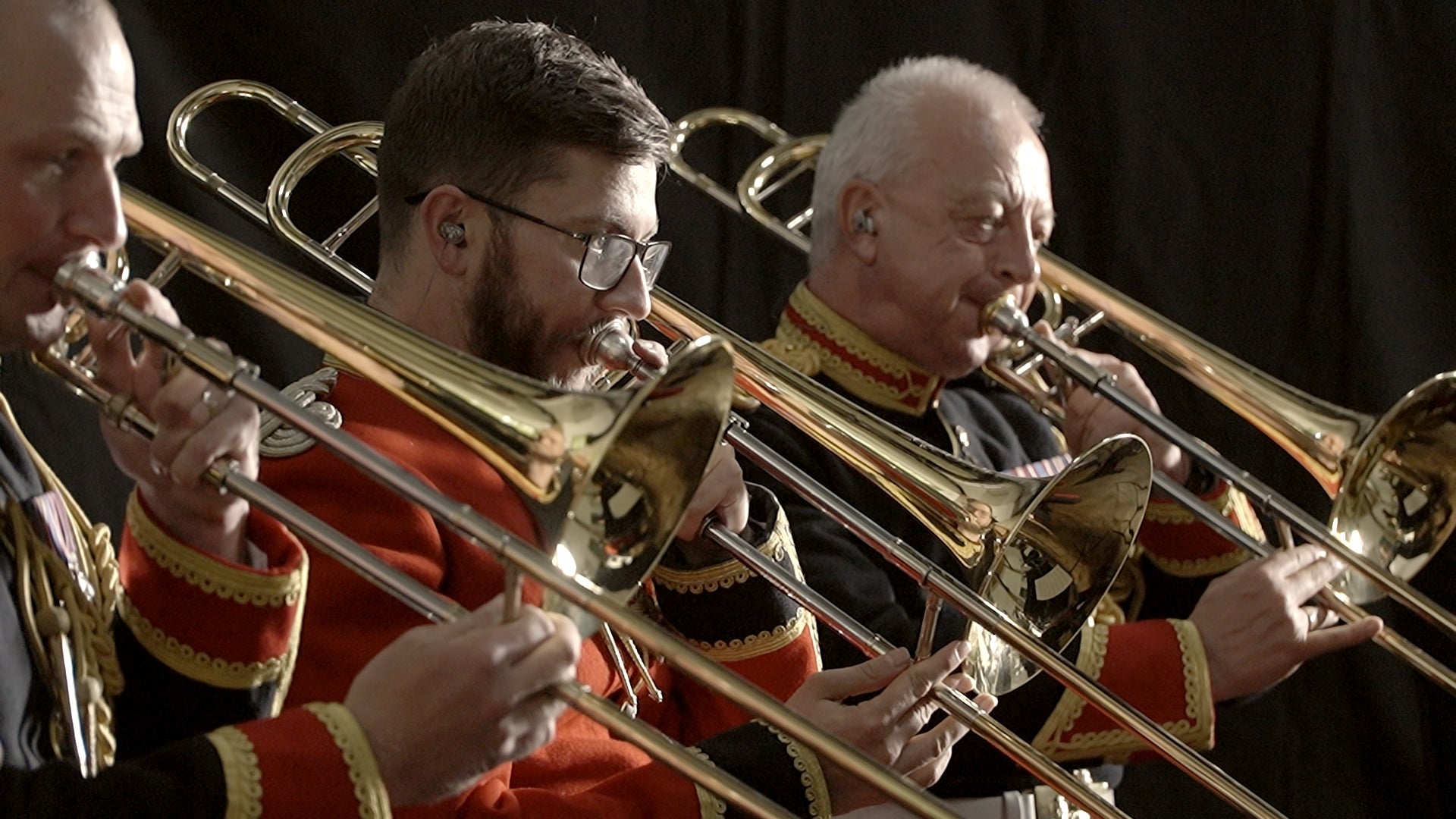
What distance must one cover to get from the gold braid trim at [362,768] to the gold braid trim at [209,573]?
159 millimetres

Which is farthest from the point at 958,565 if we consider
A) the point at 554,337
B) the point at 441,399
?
the point at 441,399

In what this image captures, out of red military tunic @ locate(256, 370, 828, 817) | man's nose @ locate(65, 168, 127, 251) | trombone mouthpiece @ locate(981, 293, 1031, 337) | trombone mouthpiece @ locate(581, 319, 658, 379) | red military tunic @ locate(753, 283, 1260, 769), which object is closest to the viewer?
man's nose @ locate(65, 168, 127, 251)

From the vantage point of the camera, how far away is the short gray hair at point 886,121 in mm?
2732

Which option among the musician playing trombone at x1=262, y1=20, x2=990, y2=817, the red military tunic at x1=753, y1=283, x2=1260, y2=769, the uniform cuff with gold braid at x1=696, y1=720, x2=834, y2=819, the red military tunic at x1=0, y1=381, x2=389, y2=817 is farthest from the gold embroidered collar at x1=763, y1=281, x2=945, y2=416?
the red military tunic at x1=0, y1=381, x2=389, y2=817

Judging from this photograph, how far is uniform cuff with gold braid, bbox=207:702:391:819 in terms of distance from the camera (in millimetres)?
1317

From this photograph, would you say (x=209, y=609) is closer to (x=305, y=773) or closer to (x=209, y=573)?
(x=209, y=573)

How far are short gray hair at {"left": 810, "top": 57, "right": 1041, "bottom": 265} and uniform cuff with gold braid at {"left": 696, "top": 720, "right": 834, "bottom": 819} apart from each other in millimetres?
1180

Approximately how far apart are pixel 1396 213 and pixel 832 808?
7.11 ft

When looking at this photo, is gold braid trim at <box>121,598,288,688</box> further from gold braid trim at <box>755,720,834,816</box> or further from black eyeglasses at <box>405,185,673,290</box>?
black eyeglasses at <box>405,185,673,290</box>

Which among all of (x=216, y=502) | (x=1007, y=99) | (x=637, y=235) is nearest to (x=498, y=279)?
(x=637, y=235)

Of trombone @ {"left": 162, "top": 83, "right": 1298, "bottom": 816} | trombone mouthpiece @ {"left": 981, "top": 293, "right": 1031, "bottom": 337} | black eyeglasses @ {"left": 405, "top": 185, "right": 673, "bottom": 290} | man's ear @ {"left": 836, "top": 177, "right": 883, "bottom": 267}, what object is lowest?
black eyeglasses @ {"left": 405, "top": 185, "right": 673, "bottom": 290}

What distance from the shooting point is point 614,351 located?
191 cm

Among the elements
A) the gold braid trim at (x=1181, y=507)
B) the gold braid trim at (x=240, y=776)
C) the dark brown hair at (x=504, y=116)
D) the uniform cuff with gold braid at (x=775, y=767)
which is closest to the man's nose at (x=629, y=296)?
the dark brown hair at (x=504, y=116)

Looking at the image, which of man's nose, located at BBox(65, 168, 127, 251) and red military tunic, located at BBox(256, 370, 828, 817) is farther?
red military tunic, located at BBox(256, 370, 828, 817)
